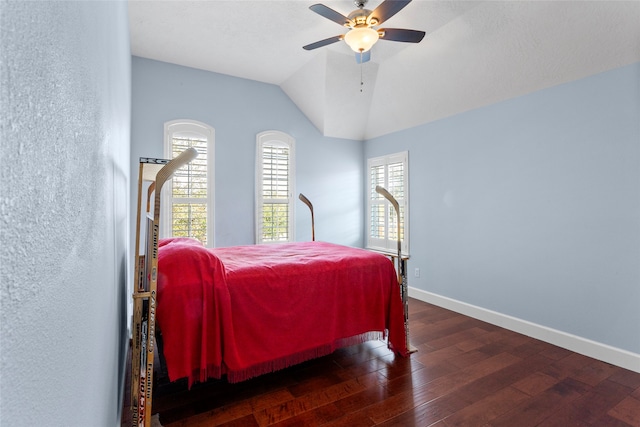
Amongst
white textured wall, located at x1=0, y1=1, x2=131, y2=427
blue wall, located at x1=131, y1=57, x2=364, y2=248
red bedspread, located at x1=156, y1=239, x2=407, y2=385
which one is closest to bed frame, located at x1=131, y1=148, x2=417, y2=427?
red bedspread, located at x1=156, y1=239, x2=407, y2=385

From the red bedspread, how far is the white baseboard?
4.78 ft

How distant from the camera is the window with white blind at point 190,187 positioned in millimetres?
3854

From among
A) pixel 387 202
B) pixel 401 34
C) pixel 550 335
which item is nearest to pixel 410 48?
pixel 401 34

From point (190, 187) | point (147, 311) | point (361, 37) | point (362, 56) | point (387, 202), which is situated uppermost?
point (362, 56)

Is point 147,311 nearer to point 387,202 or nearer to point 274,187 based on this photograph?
point 274,187

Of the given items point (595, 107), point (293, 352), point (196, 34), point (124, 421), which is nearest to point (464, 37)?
point (595, 107)

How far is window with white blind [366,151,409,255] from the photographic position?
4551mm

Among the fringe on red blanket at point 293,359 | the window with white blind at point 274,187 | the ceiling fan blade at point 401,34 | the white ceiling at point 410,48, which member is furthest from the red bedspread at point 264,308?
the white ceiling at point 410,48

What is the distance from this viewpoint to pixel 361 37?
2418 millimetres

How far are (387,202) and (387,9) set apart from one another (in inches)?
115

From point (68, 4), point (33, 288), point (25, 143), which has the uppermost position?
point (68, 4)

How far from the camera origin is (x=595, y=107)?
2699mm

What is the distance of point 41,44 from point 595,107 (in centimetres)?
364

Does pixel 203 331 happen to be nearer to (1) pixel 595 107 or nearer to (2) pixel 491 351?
(2) pixel 491 351
